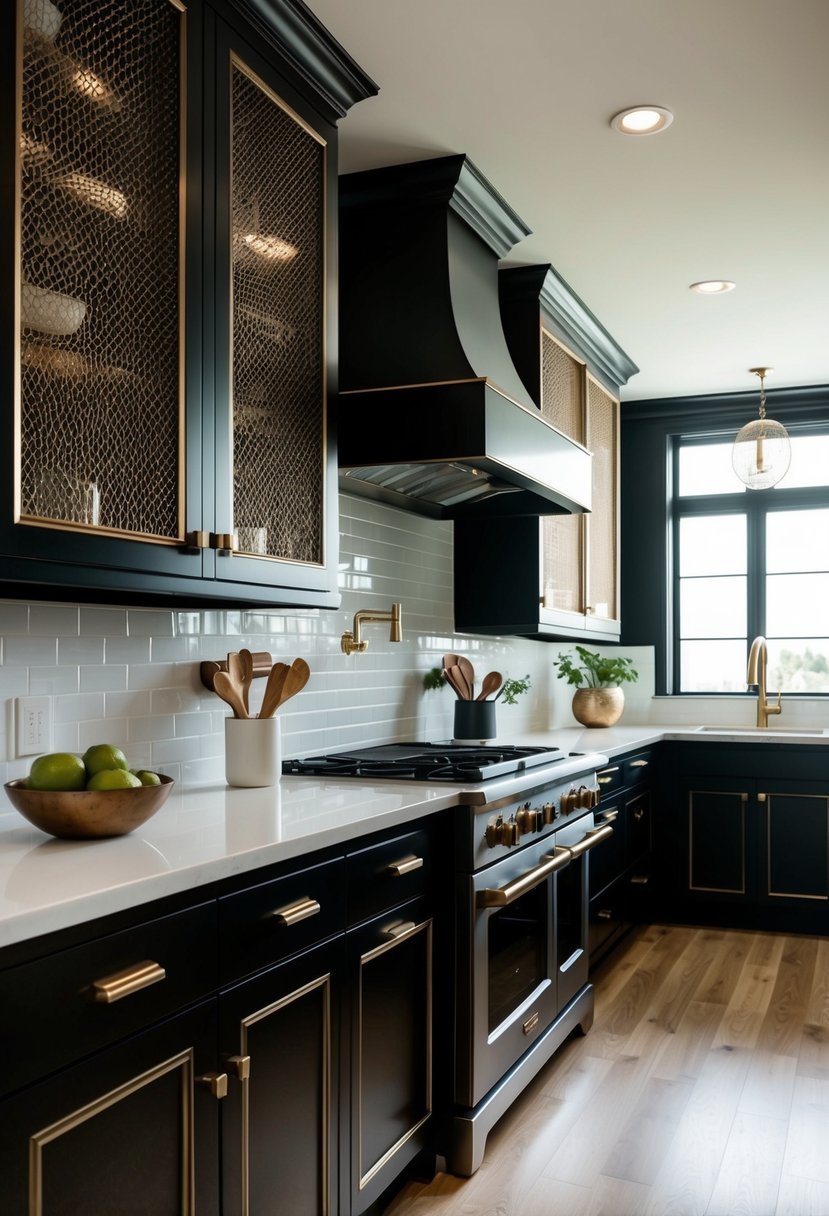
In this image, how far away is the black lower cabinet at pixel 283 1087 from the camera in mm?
1604

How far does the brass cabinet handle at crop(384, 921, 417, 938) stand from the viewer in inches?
84.9

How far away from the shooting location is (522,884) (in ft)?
8.53

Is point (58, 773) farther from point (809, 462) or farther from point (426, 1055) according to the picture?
point (809, 462)

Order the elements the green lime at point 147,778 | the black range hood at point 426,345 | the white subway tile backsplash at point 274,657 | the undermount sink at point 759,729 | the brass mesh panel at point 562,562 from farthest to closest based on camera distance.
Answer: the undermount sink at point 759,729
the brass mesh panel at point 562,562
the black range hood at point 426,345
the white subway tile backsplash at point 274,657
the green lime at point 147,778

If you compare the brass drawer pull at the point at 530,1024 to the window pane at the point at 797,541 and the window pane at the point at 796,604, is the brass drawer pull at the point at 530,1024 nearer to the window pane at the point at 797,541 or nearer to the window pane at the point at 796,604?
the window pane at the point at 796,604

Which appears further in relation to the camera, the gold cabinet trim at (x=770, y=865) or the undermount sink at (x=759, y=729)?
the undermount sink at (x=759, y=729)

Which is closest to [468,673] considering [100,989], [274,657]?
[274,657]

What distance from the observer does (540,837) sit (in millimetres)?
2854

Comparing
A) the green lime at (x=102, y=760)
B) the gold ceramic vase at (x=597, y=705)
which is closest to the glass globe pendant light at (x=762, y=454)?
the gold ceramic vase at (x=597, y=705)

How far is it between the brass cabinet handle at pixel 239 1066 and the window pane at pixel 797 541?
4.41 m

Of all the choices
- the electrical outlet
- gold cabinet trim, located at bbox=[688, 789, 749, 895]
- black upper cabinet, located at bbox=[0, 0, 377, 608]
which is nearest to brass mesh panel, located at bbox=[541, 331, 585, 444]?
black upper cabinet, located at bbox=[0, 0, 377, 608]

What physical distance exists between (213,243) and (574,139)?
1.25 metres

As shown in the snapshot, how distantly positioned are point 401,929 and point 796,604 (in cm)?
377

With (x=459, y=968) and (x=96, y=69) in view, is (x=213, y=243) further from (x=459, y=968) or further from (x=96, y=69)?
(x=459, y=968)
